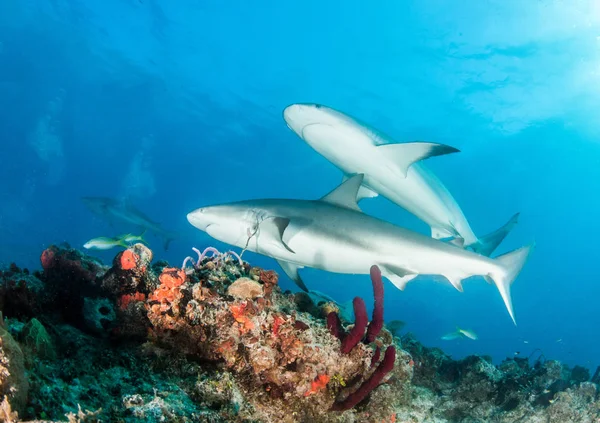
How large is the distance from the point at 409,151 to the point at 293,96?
50010 millimetres

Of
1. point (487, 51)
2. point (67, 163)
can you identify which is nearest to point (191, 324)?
point (487, 51)

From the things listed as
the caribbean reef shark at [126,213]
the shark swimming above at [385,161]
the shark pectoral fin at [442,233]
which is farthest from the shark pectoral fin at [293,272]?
the caribbean reef shark at [126,213]

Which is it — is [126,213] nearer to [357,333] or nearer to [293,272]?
[293,272]

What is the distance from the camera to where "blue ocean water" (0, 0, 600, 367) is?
38.1 m

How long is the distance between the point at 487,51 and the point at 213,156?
51915 mm

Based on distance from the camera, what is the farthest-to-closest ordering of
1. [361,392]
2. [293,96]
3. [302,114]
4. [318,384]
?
[293,96] < [302,114] < [361,392] < [318,384]

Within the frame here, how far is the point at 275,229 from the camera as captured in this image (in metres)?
4.97

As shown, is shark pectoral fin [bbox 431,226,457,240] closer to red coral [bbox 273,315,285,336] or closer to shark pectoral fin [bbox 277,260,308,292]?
shark pectoral fin [bbox 277,260,308,292]

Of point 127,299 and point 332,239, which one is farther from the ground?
point 332,239

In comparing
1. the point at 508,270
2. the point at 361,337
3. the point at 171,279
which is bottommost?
the point at 361,337

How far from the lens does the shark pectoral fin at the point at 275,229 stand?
4.86 metres

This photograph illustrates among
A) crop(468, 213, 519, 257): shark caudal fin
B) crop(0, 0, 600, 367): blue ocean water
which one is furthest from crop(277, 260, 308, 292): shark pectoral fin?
crop(0, 0, 600, 367): blue ocean water

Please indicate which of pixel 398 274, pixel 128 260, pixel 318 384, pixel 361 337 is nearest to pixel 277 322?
pixel 318 384

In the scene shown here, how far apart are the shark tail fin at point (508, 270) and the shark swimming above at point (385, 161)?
0.68 m
